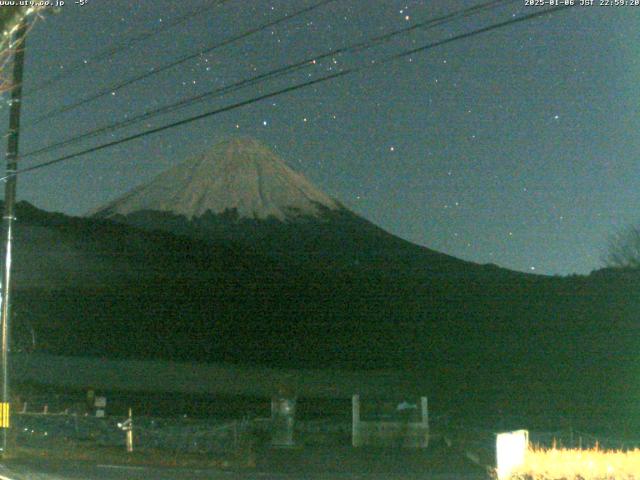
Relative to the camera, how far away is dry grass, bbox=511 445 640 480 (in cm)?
1027

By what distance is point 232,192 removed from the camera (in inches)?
6009

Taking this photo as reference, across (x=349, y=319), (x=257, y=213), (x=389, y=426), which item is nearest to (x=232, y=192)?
(x=257, y=213)

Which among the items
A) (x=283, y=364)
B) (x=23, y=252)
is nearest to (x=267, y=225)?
(x=23, y=252)

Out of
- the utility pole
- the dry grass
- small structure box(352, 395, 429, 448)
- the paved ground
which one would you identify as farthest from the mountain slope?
the utility pole

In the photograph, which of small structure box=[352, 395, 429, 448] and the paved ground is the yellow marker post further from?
small structure box=[352, 395, 429, 448]

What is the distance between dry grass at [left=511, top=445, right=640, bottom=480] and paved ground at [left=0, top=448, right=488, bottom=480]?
4.02 ft

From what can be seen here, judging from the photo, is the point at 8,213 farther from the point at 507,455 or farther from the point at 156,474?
the point at 507,455

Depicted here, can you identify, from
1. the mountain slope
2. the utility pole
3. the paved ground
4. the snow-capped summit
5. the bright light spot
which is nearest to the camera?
the bright light spot

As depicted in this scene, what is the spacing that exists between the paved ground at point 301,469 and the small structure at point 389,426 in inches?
144

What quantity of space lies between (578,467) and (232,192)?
472 ft

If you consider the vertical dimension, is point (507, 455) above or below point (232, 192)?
below

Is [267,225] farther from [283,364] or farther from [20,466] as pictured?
[20,466]

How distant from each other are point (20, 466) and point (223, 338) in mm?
55430

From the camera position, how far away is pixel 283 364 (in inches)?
2422
